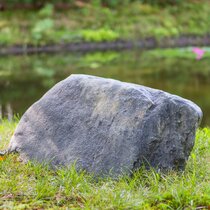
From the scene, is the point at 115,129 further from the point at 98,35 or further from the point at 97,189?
the point at 98,35

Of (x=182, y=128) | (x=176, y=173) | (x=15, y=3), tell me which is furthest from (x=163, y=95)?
(x=15, y=3)

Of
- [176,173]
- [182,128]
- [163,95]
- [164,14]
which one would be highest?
[163,95]

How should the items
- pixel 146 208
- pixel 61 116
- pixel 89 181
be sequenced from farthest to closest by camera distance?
1. pixel 61 116
2. pixel 89 181
3. pixel 146 208

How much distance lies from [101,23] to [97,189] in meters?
25.1

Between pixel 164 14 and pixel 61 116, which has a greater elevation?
pixel 61 116

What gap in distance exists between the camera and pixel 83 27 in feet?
91.8

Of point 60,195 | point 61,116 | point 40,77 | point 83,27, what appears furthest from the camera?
point 83,27

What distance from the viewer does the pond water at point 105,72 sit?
13.4 meters

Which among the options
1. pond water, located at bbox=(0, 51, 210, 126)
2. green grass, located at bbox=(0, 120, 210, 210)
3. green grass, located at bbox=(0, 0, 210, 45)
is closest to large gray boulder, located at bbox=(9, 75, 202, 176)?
green grass, located at bbox=(0, 120, 210, 210)

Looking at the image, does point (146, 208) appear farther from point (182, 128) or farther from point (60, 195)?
point (182, 128)

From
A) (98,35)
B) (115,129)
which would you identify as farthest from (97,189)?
(98,35)

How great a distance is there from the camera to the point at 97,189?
420 cm

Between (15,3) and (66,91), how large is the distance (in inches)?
987

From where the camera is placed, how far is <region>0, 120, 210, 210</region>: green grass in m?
3.89
